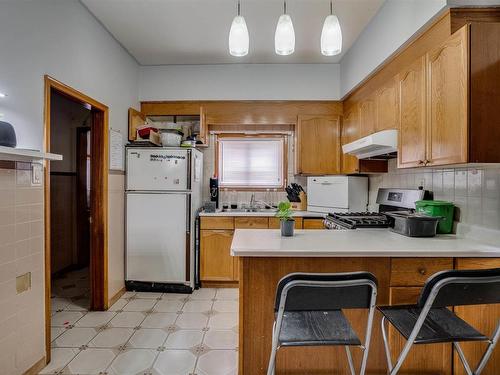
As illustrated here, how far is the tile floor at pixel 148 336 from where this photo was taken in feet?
6.27

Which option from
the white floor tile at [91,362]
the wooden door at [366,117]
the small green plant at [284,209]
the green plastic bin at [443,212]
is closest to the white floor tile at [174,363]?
the white floor tile at [91,362]

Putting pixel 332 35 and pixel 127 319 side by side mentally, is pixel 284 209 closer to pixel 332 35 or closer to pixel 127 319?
pixel 332 35

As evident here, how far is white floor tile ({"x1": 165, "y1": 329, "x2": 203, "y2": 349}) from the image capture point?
84.5 inches

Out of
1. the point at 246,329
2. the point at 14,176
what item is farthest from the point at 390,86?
the point at 14,176

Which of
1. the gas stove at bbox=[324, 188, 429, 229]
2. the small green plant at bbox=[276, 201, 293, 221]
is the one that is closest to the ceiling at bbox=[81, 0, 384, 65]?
the gas stove at bbox=[324, 188, 429, 229]

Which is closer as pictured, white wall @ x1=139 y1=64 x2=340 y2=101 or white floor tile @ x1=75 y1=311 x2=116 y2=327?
white floor tile @ x1=75 y1=311 x2=116 y2=327

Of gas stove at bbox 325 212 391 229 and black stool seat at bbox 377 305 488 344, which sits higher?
gas stove at bbox 325 212 391 229

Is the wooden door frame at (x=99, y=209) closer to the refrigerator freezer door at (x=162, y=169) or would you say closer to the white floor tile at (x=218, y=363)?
the refrigerator freezer door at (x=162, y=169)

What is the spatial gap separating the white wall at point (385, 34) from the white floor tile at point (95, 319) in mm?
3317

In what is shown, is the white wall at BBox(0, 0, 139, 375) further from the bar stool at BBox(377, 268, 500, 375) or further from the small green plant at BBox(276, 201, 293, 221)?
the bar stool at BBox(377, 268, 500, 375)

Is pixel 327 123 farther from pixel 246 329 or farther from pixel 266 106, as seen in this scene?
pixel 246 329

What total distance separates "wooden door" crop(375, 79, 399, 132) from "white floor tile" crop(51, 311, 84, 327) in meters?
3.23

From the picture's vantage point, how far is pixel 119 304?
2863 millimetres

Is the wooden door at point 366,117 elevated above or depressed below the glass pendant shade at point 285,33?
below
